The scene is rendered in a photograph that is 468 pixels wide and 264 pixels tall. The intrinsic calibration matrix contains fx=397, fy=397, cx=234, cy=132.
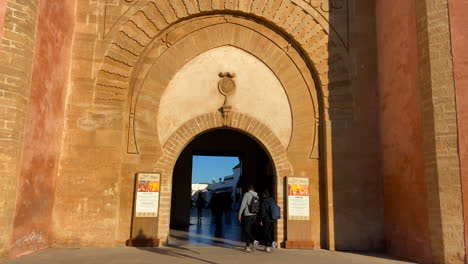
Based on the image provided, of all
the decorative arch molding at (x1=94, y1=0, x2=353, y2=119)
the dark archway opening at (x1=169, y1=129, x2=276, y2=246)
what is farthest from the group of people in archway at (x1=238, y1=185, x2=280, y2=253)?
the dark archway opening at (x1=169, y1=129, x2=276, y2=246)

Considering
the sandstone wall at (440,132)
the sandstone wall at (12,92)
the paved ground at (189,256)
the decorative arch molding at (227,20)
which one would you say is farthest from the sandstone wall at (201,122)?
the sandstone wall at (440,132)

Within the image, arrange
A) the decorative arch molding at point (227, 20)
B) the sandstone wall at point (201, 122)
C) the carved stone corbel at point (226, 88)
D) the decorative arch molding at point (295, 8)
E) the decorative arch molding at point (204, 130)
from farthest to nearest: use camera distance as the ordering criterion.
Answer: the decorative arch molding at point (295, 8), the carved stone corbel at point (226, 88), the decorative arch molding at point (227, 20), the decorative arch molding at point (204, 130), the sandstone wall at point (201, 122)

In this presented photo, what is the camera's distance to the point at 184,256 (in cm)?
657

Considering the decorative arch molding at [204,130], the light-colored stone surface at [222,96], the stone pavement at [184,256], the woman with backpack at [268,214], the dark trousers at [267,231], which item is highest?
the light-colored stone surface at [222,96]

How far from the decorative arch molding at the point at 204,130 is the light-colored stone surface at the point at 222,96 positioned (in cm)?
14

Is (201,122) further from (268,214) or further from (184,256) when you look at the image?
(184,256)

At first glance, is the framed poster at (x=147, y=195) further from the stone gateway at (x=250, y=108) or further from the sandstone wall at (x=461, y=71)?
the sandstone wall at (x=461, y=71)

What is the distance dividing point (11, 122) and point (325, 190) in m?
5.66

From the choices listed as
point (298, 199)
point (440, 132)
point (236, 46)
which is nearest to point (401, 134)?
point (440, 132)

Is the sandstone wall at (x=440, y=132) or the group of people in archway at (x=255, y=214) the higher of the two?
the sandstone wall at (x=440, y=132)

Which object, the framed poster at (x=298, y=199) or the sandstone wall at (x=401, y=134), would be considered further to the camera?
the framed poster at (x=298, y=199)

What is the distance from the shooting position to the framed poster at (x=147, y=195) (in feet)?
24.7

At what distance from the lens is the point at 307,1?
27.5 feet

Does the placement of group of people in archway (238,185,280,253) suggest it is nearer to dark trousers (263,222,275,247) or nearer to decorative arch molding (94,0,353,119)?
dark trousers (263,222,275,247)
